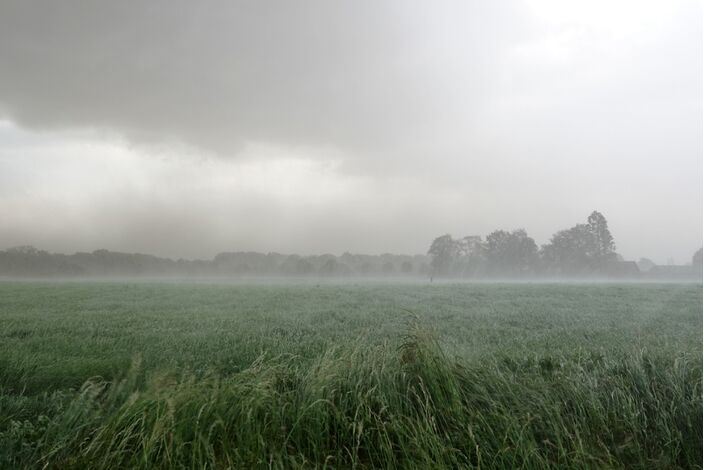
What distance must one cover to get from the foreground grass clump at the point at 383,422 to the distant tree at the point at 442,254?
70.2 meters

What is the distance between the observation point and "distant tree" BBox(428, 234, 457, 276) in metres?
74.8

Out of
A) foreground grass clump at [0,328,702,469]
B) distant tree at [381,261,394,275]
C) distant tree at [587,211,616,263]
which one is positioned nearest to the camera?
foreground grass clump at [0,328,702,469]

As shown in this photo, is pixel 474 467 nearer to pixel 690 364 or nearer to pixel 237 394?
pixel 237 394

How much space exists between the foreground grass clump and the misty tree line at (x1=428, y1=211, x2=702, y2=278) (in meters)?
70.2

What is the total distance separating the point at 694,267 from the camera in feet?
250

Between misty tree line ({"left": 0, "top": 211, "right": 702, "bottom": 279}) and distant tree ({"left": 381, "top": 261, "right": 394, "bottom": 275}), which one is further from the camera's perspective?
distant tree ({"left": 381, "top": 261, "right": 394, "bottom": 275})

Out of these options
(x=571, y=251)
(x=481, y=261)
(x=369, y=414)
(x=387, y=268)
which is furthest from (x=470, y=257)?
(x=369, y=414)

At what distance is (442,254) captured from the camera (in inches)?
2987

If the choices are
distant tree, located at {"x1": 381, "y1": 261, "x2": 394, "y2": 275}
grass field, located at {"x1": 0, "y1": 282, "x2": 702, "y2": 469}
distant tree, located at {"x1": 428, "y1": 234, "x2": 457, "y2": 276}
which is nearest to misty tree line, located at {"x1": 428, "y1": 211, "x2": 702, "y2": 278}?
distant tree, located at {"x1": 428, "y1": 234, "x2": 457, "y2": 276}

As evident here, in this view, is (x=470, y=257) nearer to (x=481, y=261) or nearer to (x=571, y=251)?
(x=481, y=261)

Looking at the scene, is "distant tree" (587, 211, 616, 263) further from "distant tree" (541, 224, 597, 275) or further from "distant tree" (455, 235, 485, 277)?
"distant tree" (455, 235, 485, 277)

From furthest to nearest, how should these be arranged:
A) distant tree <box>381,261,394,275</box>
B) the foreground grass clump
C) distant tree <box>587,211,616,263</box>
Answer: distant tree <box>381,261,394,275</box>
distant tree <box>587,211,616,263</box>
the foreground grass clump

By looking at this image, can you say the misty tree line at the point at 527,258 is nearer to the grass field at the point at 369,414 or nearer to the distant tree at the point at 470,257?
the distant tree at the point at 470,257

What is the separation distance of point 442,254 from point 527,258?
20.5 metres
